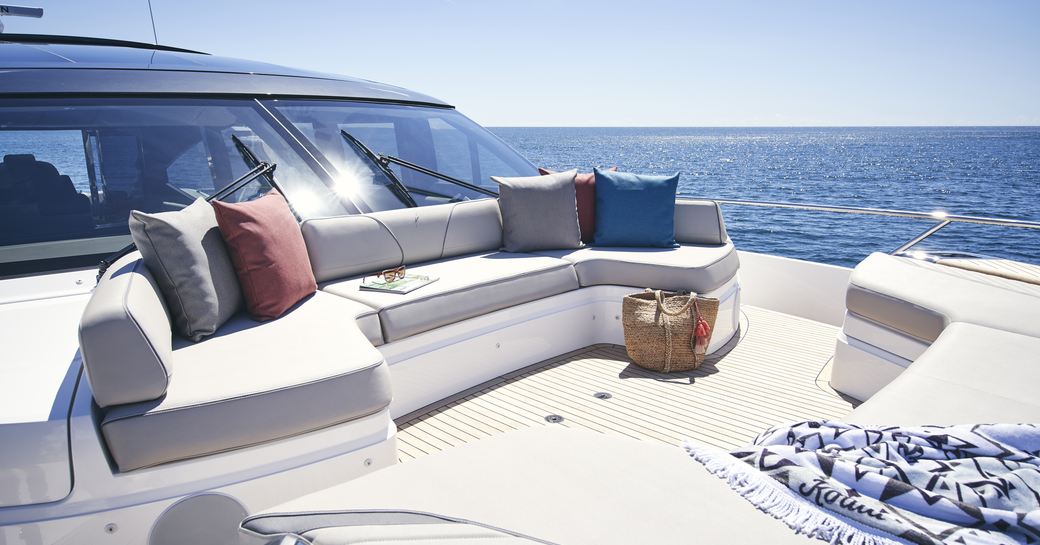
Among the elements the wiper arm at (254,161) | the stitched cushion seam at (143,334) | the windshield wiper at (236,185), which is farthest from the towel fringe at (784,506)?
the wiper arm at (254,161)

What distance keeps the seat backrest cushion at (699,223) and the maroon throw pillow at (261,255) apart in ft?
7.75

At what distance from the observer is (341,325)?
200 cm

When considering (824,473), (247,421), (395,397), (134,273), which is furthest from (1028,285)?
(134,273)

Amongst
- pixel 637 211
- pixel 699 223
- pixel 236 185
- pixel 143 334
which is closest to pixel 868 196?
pixel 699 223

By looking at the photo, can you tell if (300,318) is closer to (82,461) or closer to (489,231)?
(82,461)

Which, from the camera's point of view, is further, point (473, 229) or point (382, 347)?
point (473, 229)

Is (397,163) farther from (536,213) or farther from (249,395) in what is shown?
(249,395)

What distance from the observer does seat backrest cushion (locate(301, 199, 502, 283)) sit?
2.59 m

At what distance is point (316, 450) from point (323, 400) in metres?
0.16

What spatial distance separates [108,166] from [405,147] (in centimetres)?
154

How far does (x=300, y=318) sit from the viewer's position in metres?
2.07

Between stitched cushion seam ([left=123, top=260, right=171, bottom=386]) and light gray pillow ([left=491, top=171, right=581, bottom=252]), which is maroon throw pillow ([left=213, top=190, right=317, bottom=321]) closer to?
stitched cushion seam ([left=123, top=260, right=171, bottom=386])

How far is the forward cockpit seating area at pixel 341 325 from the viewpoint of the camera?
1384 millimetres

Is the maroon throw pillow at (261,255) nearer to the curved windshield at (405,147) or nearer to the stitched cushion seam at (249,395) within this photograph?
the stitched cushion seam at (249,395)
